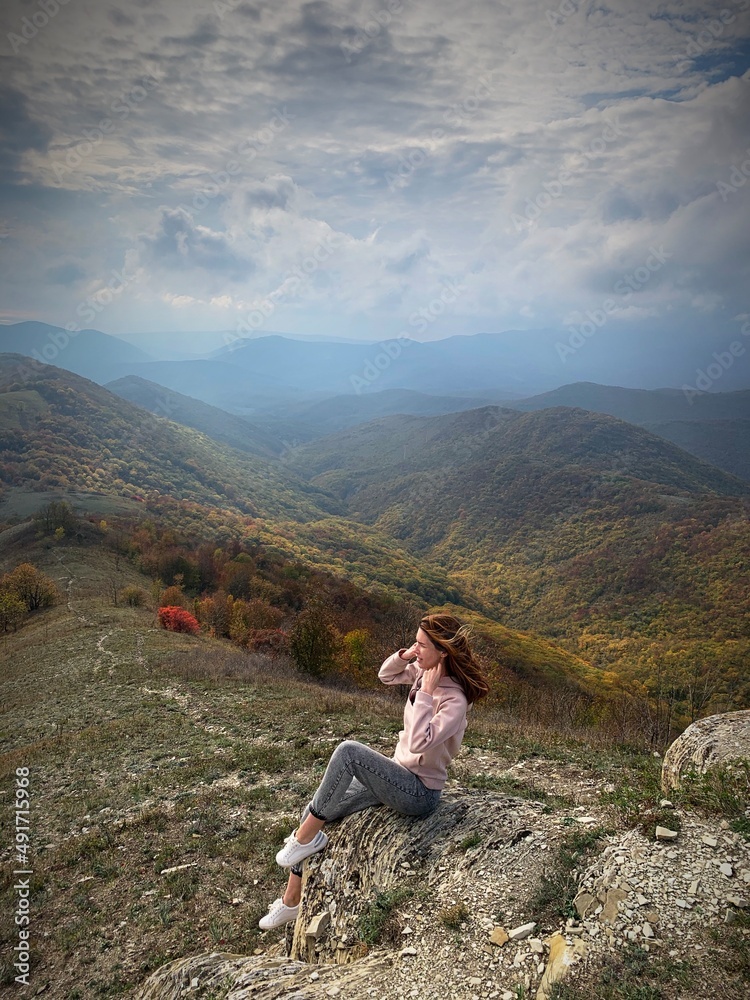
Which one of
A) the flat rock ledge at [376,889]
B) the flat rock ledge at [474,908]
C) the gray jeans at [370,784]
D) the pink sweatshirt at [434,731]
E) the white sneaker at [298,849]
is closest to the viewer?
the flat rock ledge at [474,908]

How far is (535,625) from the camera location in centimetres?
11394

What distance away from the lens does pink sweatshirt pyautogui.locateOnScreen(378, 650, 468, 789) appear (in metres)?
4.72

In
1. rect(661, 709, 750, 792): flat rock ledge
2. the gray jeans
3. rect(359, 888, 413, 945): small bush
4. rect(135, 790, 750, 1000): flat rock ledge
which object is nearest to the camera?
rect(135, 790, 750, 1000): flat rock ledge

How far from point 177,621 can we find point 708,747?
136ft

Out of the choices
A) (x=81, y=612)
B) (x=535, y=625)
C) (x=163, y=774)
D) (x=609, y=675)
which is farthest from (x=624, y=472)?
(x=163, y=774)

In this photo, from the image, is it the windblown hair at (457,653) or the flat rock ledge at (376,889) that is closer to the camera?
the flat rock ledge at (376,889)

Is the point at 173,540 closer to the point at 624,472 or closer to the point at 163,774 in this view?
the point at 163,774

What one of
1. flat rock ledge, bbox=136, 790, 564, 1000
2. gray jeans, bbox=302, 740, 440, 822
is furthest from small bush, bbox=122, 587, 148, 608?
gray jeans, bbox=302, 740, 440, 822

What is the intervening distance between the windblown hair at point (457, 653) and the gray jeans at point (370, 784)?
1.10 meters

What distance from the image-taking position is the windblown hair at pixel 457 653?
4797mm

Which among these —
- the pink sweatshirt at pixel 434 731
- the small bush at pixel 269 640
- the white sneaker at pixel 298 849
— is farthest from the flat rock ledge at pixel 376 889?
the small bush at pixel 269 640

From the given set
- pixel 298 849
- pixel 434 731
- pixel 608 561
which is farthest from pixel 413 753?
pixel 608 561

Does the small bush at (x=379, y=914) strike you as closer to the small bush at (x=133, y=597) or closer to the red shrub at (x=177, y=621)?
the red shrub at (x=177, y=621)

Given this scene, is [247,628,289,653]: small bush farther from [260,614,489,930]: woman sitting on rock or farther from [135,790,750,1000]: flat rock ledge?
[135,790,750,1000]: flat rock ledge
